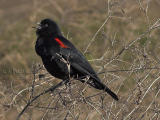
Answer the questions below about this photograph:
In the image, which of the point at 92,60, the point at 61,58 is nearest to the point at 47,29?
the point at 61,58

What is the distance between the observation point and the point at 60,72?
16.0 feet

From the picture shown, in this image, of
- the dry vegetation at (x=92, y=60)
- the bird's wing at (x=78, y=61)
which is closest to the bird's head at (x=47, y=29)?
the dry vegetation at (x=92, y=60)

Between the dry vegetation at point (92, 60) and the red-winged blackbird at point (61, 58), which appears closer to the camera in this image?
the dry vegetation at point (92, 60)

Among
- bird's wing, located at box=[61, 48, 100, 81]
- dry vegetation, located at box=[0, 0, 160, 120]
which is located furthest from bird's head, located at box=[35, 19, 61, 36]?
bird's wing, located at box=[61, 48, 100, 81]

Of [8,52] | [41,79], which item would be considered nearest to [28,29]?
[8,52]

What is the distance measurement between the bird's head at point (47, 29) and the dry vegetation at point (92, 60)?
0.46ft

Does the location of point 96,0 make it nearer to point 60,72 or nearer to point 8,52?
point 8,52

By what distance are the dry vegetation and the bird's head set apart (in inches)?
5.5

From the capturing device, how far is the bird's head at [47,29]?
207 inches

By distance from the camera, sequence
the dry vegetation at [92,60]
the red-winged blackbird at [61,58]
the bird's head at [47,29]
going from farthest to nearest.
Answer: the bird's head at [47,29]
the red-winged blackbird at [61,58]
the dry vegetation at [92,60]

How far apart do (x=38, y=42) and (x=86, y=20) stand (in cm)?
726

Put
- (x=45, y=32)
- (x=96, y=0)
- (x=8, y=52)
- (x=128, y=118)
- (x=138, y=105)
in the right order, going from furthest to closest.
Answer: (x=96, y=0) → (x=8, y=52) → (x=45, y=32) → (x=128, y=118) → (x=138, y=105)

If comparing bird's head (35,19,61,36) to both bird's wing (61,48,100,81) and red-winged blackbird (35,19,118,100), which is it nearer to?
red-winged blackbird (35,19,118,100)

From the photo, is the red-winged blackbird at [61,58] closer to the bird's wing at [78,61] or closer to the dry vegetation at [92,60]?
the bird's wing at [78,61]
